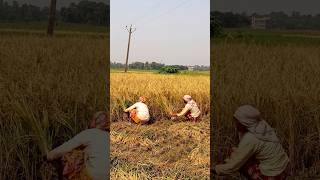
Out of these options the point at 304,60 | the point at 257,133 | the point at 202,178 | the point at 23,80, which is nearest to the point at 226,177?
the point at 202,178

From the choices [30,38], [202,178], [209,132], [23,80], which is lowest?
[202,178]

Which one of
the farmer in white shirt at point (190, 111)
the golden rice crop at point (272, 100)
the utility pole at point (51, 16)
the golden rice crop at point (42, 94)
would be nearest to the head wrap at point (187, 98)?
the farmer in white shirt at point (190, 111)

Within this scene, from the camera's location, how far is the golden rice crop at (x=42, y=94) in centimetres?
421

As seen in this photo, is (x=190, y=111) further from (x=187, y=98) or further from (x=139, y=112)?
(x=139, y=112)

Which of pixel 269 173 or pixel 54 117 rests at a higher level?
pixel 54 117

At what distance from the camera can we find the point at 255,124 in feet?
13.9

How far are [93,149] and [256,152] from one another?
1.41 metres

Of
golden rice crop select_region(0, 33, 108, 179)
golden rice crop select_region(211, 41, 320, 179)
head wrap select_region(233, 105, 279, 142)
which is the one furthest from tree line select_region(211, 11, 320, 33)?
golden rice crop select_region(0, 33, 108, 179)

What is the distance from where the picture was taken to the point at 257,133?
418 centimetres

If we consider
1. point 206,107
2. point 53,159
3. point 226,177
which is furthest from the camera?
point 206,107

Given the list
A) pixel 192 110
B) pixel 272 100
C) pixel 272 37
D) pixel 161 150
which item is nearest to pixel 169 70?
pixel 192 110

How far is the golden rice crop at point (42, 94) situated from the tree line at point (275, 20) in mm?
1180

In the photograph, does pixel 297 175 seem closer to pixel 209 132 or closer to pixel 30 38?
pixel 209 132

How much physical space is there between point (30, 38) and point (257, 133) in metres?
2.38
